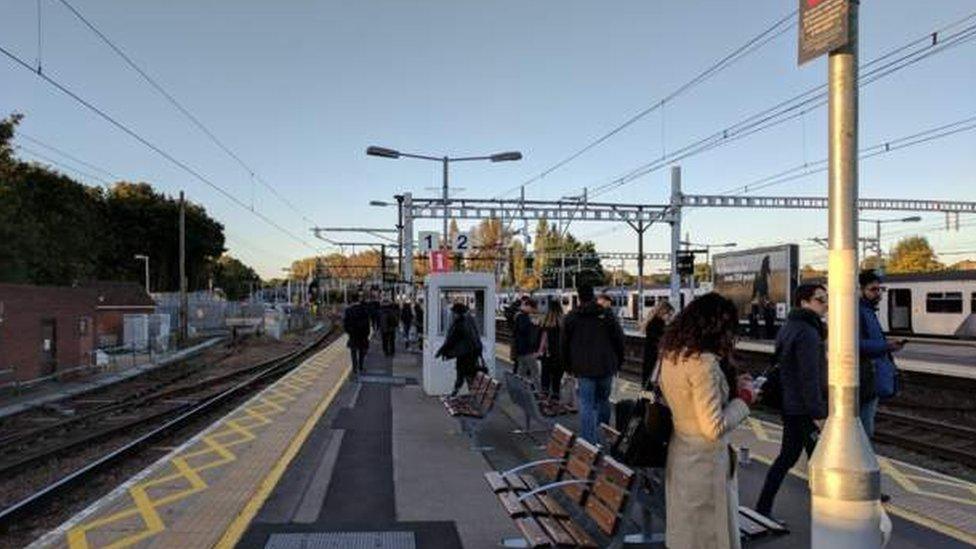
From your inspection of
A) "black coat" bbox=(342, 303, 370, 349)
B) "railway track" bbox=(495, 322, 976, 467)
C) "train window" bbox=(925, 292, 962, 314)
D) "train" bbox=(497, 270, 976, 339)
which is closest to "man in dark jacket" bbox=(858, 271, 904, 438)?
"railway track" bbox=(495, 322, 976, 467)

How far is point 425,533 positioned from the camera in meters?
6.55

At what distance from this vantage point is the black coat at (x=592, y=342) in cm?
909

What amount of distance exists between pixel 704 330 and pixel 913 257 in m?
101

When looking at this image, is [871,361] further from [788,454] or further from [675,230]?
[675,230]

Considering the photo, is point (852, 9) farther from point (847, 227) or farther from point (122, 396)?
point (122, 396)

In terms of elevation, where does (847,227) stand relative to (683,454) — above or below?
above

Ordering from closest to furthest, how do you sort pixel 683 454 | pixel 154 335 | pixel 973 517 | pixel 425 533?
pixel 683 454, pixel 425 533, pixel 973 517, pixel 154 335

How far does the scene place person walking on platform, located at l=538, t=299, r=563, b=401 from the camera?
13.1 meters

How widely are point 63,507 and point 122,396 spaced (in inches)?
680

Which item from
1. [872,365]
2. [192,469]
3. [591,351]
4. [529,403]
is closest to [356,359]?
[529,403]

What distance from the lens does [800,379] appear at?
255 inches

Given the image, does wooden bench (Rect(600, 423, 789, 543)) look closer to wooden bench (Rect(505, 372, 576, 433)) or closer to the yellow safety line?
the yellow safety line

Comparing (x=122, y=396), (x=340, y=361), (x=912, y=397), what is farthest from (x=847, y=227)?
(x=122, y=396)

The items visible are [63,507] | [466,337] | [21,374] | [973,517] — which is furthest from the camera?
[21,374]
